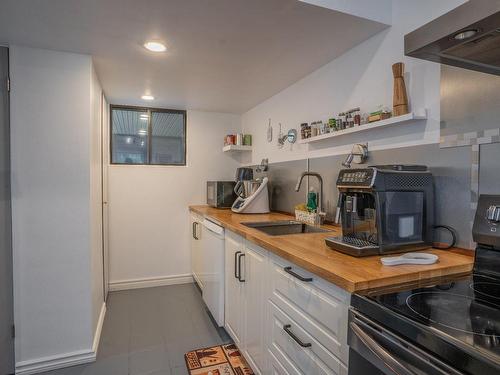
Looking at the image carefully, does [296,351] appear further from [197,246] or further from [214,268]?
[197,246]

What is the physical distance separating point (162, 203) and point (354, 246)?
273 centimetres

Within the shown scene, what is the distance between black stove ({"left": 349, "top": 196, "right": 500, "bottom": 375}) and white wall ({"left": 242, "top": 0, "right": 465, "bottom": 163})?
0.62m

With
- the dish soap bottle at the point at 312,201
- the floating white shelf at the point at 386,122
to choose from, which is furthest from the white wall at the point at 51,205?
the floating white shelf at the point at 386,122

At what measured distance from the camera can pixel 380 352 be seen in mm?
774

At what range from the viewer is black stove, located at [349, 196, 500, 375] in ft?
2.05

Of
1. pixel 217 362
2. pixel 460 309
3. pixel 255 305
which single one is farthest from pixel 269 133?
pixel 460 309

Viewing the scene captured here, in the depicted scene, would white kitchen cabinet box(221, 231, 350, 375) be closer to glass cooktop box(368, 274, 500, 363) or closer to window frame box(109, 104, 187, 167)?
glass cooktop box(368, 274, 500, 363)

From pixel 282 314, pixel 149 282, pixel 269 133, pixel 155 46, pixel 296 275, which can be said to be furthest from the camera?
pixel 149 282

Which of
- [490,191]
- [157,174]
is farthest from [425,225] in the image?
[157,174]

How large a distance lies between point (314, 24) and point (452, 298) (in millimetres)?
1459

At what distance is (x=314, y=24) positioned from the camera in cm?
162

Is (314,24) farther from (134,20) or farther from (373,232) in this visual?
(373,232)

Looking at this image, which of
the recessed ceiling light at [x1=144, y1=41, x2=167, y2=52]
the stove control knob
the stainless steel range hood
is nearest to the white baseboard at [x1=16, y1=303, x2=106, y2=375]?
the recessed ceiling light at [x1=144, y1=41, x2=167, y2=52]

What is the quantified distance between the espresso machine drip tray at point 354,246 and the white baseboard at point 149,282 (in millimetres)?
2671
